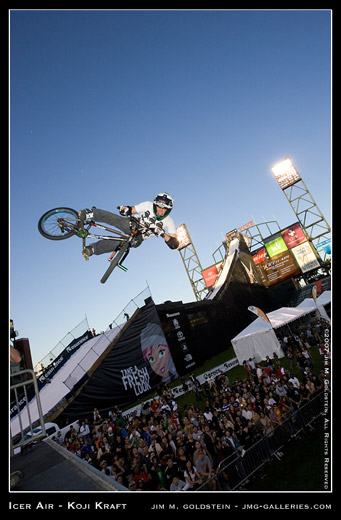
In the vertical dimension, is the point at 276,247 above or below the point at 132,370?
above

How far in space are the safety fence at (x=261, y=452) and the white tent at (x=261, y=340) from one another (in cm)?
917

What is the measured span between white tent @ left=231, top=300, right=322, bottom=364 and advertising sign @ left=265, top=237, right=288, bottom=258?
71.6ft

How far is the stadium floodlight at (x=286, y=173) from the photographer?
42719 millimetres

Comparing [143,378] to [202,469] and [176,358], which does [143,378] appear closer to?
[176,358]

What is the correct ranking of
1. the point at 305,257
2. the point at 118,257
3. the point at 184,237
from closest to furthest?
the point at 118,257, the point at 305,257, the point at 184,237

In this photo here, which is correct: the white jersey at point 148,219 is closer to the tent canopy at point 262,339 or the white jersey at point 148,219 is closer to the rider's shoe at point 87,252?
the rider's shoe at point 87,252

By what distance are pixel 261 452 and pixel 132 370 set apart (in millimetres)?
11535

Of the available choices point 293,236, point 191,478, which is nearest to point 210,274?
point 293,236

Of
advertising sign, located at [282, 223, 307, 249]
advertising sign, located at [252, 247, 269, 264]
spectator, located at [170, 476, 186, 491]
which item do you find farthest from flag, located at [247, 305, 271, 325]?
advertising sign, located at [252, 247, 269, 264]

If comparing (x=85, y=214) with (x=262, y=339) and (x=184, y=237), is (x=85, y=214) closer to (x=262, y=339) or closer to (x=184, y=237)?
(x=262, y=339)

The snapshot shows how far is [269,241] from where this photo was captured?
41.7 meters

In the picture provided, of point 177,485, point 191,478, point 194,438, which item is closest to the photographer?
point 177,485

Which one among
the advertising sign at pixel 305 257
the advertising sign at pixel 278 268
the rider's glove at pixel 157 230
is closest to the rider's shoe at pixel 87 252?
the rider's glove at pixel 157 230

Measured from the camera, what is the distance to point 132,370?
59.7 ft
